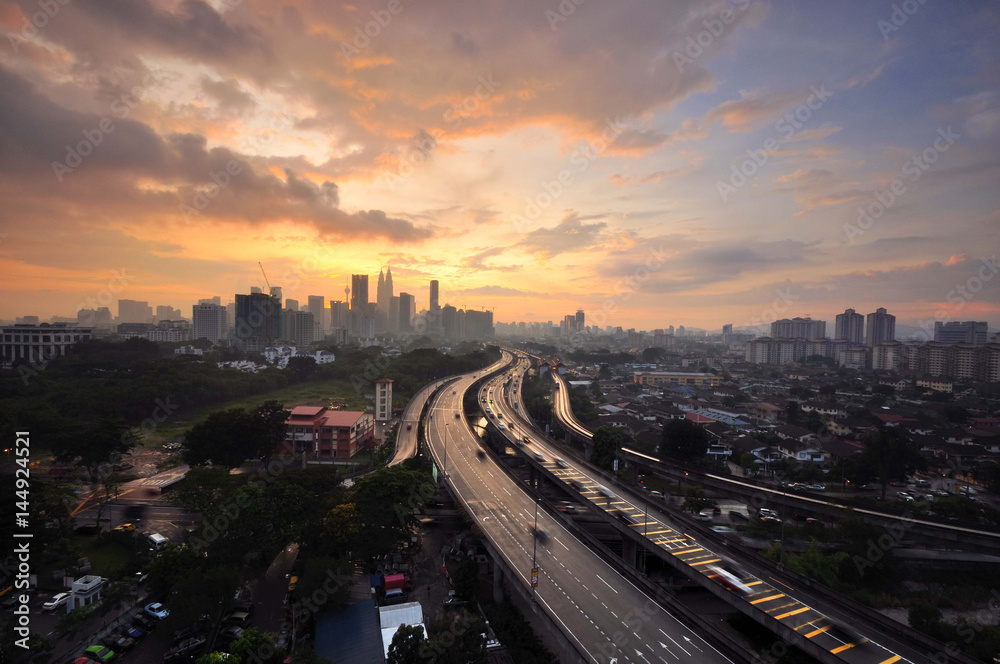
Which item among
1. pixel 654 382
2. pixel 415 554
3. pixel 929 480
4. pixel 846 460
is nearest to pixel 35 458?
pixel 415 554

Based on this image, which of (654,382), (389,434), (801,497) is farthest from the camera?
(654,382)

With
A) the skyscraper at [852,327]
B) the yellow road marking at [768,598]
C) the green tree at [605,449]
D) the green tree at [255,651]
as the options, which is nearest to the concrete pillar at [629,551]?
the yellow road marking at [768,598]

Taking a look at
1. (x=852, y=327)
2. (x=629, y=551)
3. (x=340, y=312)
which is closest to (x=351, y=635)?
(x=629, y=551)

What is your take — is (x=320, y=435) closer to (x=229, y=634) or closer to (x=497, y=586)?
(x=229, y=634)

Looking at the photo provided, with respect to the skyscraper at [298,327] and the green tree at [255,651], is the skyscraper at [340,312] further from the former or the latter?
Result: the green tree at [255,651]

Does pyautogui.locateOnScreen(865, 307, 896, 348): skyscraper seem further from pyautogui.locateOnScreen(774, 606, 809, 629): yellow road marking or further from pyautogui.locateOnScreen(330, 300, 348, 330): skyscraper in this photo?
pyautogui.locateOnScreen(330, 300, 348, 330): skyscraper

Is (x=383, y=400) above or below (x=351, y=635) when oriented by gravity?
above

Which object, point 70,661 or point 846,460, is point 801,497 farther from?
point 70,661

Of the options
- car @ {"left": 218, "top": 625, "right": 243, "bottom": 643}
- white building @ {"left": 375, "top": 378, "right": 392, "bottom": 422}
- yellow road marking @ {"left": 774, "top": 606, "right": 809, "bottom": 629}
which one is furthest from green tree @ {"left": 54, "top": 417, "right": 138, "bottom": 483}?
yellow road marking @ {"left": 774, "top": 606, "right": 809, "bottom": 629}
